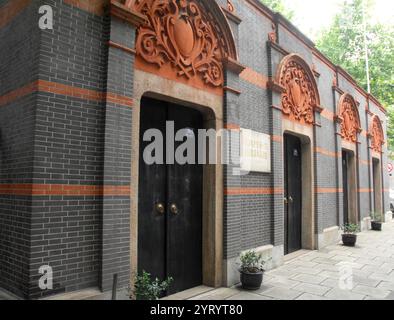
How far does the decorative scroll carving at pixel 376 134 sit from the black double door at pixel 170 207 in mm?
11853

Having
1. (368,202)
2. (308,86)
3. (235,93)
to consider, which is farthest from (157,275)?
(368,202)

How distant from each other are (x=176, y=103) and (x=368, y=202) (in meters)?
11.5

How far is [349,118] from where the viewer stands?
485 inches

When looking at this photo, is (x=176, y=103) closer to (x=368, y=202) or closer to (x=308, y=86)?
(x=308, y=86)

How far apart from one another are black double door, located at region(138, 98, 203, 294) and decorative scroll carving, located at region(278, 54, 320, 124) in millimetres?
3153

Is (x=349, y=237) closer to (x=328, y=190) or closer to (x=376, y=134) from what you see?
(x=328, y=190)

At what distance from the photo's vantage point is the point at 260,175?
685cm

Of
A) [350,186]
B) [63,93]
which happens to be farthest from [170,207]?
[350,186]

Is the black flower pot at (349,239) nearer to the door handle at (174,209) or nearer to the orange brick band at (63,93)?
the door handle at (174,209)

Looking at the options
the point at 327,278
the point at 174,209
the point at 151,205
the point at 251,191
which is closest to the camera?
the point at 151,205

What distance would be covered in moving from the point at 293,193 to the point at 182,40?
5282 millimetres

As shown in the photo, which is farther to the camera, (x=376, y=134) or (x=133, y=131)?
(x=376, y=134)

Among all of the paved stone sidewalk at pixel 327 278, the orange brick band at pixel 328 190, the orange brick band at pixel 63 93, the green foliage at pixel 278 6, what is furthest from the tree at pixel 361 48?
the orange brick band at pixel 63 93

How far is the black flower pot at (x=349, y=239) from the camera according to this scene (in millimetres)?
9633
